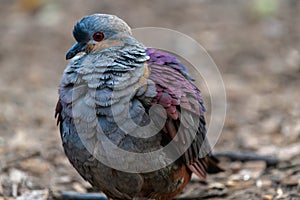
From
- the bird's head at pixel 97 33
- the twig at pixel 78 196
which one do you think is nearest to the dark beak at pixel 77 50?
the bird's head at pixel 97 33

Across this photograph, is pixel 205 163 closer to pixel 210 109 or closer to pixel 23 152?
pixel 23 152

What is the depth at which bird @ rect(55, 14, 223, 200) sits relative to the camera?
357cm

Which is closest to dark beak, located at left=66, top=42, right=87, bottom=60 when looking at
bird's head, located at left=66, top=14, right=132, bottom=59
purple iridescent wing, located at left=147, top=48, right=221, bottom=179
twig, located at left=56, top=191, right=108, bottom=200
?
bird's head, located at left=66, top=14, right=132, bottom=59

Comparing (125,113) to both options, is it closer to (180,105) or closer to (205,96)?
(180,105)

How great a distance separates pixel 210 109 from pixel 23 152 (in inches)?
94.7

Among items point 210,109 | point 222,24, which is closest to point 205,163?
point 210,109

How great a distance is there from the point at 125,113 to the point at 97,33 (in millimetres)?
635

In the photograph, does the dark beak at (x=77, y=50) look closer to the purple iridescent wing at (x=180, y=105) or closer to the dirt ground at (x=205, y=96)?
the purple iridescent wing at (x=180, y=105)

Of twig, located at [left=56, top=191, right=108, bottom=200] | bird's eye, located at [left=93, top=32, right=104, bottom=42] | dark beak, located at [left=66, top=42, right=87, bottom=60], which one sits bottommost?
twig, located at [left=56, top=191, right=108, bottom=200]

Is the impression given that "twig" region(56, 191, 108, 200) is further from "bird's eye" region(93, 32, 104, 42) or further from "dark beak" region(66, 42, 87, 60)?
"bird's eye" region(93, 32, 104, 42)

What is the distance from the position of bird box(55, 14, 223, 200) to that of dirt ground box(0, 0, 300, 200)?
0.83m

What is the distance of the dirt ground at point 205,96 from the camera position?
4.74 metres

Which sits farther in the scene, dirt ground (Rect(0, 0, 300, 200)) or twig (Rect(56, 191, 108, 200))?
dirt ground (Rect(0, 0, 300, 200))

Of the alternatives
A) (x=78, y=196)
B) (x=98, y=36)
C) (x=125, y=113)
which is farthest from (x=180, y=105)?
(x=78, y=196)
